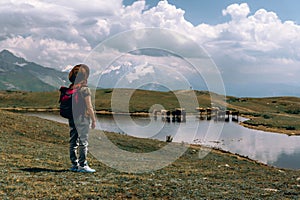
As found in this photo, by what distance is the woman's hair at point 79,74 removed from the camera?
53.6 feet

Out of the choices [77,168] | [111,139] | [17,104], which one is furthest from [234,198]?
[17,104]

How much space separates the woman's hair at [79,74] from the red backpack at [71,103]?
1.62 feet

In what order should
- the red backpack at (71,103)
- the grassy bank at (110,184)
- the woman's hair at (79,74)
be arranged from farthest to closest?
the red backpack at (71,103) < the woman's hair at (79,74) < the grassy bank at (110,184)

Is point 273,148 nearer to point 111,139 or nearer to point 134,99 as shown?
point 111,139

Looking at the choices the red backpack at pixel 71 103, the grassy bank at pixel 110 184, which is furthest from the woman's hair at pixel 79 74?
the grassy bank at pixel 110 184

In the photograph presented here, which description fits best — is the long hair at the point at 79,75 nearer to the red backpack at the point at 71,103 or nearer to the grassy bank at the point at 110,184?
the red backpack at the point at 71,103

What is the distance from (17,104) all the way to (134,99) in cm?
6163

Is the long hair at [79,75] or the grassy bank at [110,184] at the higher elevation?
the long hair at [79,75]

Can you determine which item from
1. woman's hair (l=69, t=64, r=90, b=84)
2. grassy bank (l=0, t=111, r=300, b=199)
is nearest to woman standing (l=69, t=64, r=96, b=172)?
woman's hair (l=69, t=64, r=90, b=84)

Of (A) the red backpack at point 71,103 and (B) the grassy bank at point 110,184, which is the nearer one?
(B) the grassy bank at point 110,184

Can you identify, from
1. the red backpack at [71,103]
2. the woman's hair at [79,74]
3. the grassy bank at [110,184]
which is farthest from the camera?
the red backpack at [71,103]

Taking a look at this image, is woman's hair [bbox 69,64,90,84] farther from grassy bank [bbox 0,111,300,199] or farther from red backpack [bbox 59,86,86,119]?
grassy bank [bbox 0,111,300,199]

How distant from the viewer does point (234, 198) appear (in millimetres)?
15359

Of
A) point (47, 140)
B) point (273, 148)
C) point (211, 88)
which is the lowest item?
point (273, 148)
